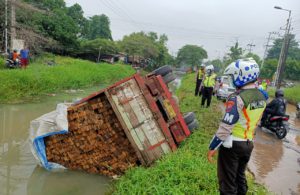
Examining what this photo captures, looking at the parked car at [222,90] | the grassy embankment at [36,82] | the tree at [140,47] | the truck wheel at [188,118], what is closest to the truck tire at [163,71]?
the truck wheel at [188,118]

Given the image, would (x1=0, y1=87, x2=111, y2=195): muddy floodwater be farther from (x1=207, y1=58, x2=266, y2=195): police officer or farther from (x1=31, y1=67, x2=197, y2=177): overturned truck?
(x1=207, y1=58, x2=266, y2=195): police officer

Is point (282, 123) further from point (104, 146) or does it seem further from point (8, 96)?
point (8, 96)

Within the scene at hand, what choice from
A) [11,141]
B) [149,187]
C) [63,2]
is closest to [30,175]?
[11,141]

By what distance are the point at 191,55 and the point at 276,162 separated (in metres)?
69.2

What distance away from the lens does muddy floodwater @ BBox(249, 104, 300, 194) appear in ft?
17.4

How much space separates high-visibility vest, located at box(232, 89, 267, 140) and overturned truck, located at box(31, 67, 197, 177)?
8.40ft

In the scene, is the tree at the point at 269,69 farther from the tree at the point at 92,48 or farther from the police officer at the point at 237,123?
the police officer at the point at 237,123

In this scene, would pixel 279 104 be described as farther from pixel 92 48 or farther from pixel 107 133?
pixel 92 48

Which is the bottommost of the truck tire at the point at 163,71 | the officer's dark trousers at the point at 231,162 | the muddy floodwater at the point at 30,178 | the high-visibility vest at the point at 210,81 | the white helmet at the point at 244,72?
the muddy floodwater at the point at 30,178

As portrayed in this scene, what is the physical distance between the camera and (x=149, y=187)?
14.3 feet

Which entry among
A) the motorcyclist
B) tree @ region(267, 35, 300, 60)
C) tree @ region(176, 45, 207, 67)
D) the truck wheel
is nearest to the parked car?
the motorcyclist

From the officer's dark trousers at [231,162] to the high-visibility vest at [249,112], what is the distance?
115 mm

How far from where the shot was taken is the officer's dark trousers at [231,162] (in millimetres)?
3297

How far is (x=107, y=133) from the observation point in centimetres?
577
